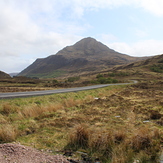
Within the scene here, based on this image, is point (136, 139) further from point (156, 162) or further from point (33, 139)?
point (33, 139)

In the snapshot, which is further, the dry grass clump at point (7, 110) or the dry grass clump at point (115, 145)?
the dry grass clump at point (7, 110)

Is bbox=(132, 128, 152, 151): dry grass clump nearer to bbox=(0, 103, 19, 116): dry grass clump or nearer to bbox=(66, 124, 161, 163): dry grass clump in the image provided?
bbox=(66, 124, 161, 163): dry grass clump

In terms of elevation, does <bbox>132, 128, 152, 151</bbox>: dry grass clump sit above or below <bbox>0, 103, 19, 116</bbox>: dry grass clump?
below

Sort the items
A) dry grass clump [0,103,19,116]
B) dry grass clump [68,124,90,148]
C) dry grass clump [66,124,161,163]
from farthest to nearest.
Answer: dry grass clump [0,103,19,116], dry grass clump [68,124,90,148], dry grass clump [66,124,161,163]

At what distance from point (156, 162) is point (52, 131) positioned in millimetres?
4992

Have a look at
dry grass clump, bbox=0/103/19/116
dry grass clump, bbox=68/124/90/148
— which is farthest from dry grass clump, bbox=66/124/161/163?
dry grass clump, bbox=0/103/19/116

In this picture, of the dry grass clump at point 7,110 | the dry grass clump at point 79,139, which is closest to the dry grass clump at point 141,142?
the dry grass clump at point 79,139

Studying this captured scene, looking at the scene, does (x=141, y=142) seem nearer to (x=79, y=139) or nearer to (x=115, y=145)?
(x=115, y=145)

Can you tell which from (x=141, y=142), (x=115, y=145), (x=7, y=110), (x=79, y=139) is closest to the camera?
(x=115, y=145)

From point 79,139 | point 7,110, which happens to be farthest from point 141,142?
point 7,110

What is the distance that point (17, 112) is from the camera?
39.4ft

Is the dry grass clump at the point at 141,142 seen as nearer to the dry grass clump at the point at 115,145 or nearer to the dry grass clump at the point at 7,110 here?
the dry grass clump at the point at 115,145

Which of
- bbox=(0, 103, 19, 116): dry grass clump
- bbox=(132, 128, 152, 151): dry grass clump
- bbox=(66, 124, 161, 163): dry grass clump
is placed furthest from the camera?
bbox=(0, 103, 19, 116): dry grass clump

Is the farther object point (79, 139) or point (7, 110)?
point (7, 110)
